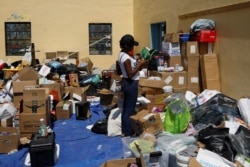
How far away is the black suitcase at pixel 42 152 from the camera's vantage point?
454cm

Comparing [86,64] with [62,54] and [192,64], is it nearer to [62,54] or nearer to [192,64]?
[62,54]

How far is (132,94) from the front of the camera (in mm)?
5398

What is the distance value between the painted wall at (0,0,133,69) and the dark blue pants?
6.91 m

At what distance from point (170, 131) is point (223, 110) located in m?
0.93

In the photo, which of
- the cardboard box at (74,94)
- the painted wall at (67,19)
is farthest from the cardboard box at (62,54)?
the cardboard box at (74,94)

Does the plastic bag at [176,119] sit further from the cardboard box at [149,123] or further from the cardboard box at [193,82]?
the cardboard box at [193,82]

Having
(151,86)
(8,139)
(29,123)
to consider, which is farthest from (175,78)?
(8,139)

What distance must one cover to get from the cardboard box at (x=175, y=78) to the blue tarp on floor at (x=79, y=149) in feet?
6.17

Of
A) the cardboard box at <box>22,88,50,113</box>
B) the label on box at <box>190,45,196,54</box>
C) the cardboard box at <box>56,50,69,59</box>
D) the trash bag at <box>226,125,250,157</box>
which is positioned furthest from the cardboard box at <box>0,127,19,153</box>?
the cardboard box at <box>56,50,69,59</box>

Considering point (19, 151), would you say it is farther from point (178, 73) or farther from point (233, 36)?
point (233, 36)

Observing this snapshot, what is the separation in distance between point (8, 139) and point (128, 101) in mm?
1948

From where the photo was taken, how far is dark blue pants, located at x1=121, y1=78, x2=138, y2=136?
17.6 ft

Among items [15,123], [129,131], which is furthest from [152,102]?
[15,123]

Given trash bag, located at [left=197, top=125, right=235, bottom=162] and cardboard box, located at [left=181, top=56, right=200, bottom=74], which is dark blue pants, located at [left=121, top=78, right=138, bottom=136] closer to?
trash bag, located at [left=197, top=125, right=235, bottom=162]
